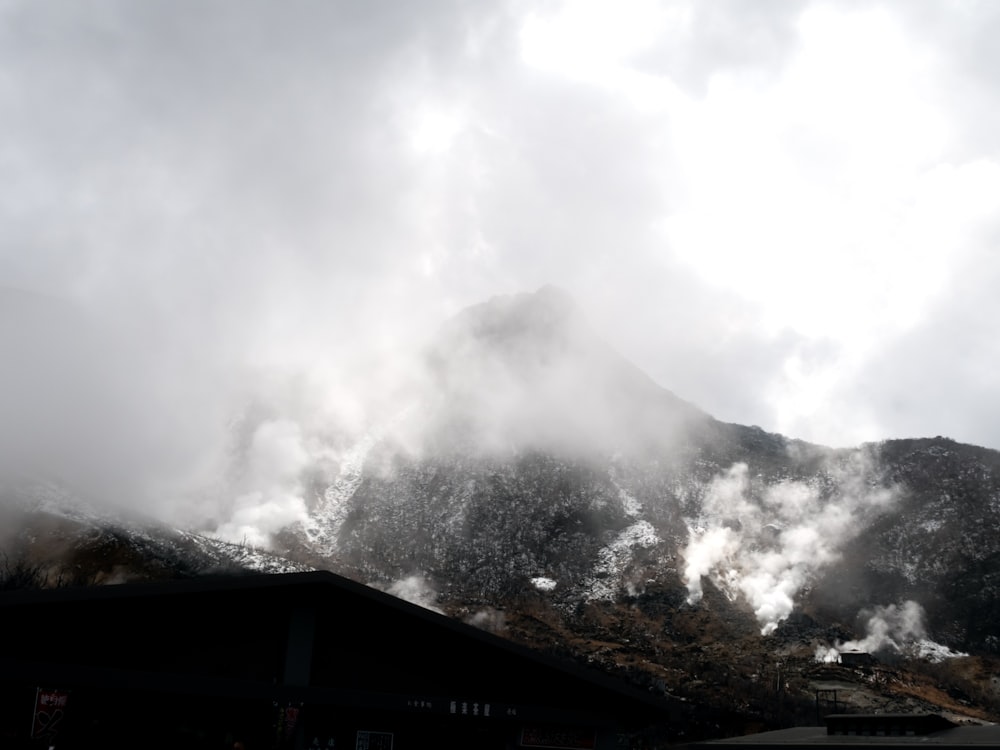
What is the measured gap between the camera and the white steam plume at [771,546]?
17588cm

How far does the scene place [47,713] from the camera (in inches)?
690

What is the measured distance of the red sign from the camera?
1744cm

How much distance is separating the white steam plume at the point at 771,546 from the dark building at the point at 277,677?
156 metres

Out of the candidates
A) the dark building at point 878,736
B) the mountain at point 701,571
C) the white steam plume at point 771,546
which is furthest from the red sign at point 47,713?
the white steam plume at point 771,546

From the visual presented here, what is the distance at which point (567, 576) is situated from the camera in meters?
179

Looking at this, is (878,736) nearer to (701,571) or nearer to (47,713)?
(47,713)

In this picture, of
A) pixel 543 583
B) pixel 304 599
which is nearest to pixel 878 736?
pixel 304 599

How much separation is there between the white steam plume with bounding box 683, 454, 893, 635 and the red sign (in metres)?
163

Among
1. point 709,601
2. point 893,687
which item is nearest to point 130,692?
point 893,687

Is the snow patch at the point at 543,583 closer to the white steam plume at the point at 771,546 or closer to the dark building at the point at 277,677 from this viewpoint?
the white steam plume at the point at 771,546

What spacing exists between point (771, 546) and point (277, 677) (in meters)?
185

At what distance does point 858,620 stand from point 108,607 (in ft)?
559

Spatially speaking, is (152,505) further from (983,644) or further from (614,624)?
(983,644)

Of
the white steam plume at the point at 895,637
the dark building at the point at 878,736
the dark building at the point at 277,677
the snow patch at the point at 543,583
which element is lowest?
the dark building at the point at 878,736
